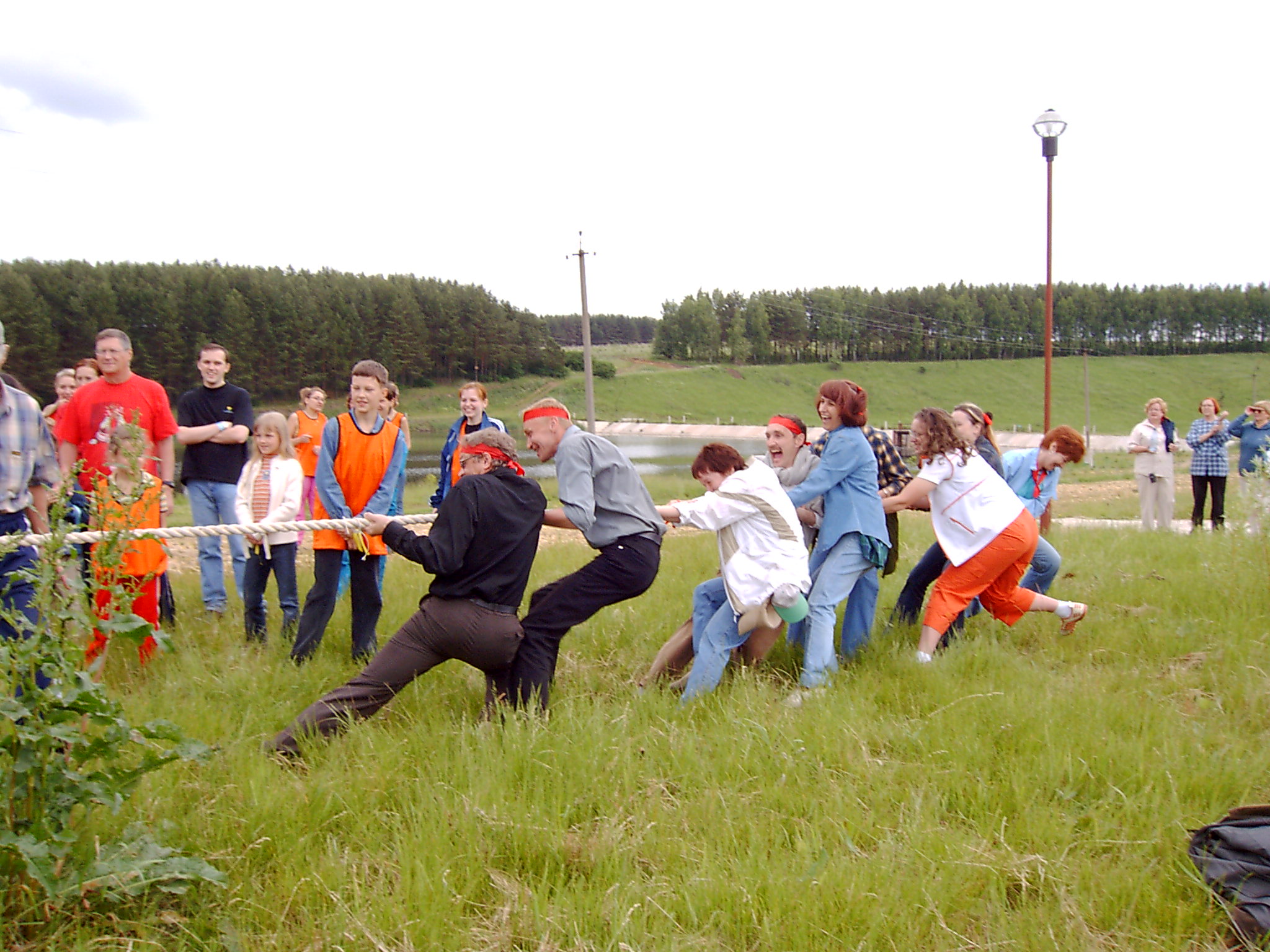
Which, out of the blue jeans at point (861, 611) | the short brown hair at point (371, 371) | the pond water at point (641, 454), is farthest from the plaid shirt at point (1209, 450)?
the pond water at point (641, 454)

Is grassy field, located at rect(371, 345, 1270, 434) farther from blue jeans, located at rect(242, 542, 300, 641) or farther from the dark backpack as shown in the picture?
the dark backpack

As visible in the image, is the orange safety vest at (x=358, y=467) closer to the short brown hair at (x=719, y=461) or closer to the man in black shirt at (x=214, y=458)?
the man in black shirt at (x=214, y=458)

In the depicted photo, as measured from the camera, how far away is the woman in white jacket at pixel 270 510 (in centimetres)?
636

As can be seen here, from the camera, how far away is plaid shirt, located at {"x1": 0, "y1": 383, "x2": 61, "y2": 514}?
13.4 feet

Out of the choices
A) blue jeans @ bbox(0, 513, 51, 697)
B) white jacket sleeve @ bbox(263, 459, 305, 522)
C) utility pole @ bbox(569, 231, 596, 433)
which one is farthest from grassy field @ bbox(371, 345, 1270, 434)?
blue jeans @ bbox(0, 513, 51, 697)

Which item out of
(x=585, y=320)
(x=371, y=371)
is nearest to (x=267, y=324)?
(x=585, y=320)

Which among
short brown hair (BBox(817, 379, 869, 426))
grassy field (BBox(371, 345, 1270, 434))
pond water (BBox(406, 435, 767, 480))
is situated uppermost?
short brown hair (BBox(817, 379, 869, 426))

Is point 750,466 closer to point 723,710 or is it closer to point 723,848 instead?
point 723,710

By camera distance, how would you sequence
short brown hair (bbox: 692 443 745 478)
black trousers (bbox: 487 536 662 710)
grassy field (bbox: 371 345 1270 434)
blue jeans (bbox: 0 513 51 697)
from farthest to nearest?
1. grassy field (bbox: 371 345 1270 434)
2. short brown hair (bbox: 692 443 745 478)
3. black trousers (bbox: 487 536 662 710)
4. blue jeans (bbox: 0 513 51 697)

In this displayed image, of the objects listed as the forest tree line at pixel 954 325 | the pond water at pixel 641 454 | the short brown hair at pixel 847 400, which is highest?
the forest tree line at pixel 954 325

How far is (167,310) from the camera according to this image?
69.1 m

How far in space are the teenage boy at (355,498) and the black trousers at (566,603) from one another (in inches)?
54.3

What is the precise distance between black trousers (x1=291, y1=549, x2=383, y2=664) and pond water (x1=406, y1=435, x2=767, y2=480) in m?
23.2

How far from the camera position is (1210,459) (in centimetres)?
1208
